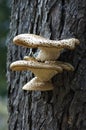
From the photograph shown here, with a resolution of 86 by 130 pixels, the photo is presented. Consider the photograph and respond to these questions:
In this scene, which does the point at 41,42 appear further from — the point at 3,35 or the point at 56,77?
the point at 3,35

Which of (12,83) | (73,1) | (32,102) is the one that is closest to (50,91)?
(32,102)

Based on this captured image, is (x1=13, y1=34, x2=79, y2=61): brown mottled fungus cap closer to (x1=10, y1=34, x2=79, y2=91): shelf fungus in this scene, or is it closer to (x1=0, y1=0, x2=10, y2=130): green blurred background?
(x1=10, y1=34, x2=79, y2=91): shelf fungus

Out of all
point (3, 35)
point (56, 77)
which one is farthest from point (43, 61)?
point (3, 35)

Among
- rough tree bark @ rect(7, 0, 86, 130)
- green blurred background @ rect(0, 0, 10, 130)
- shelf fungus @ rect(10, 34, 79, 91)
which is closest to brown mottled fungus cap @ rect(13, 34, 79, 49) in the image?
shelf fungus @ rect(10, 34, 79, 91)

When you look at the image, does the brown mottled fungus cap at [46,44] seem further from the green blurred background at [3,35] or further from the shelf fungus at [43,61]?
the green blurred background at [3,35]

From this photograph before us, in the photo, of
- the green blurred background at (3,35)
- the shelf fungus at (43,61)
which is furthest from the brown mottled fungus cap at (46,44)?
the green blurred background at (3,35)

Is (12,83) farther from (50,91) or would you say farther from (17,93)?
(50,91)

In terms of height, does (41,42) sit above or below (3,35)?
above
